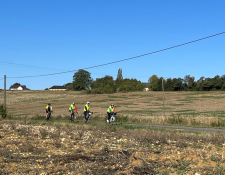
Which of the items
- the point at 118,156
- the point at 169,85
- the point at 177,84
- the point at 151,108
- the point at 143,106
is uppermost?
the point at 177,84

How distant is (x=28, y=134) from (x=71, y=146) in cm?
419

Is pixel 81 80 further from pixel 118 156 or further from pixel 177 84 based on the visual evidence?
pixel 118 156

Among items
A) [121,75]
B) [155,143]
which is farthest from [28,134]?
[121,75]

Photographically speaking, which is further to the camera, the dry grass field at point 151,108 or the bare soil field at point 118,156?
the dry grass field at point 151,108

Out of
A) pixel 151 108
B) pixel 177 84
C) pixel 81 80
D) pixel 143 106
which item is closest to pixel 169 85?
pixel 177 84

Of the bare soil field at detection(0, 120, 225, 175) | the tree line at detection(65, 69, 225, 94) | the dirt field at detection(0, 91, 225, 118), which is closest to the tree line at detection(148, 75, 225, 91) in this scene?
the tree line at detection(65, 69, 225, 94)

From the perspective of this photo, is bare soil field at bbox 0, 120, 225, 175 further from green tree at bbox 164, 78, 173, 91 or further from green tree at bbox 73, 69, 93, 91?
green tree at bbox 73, 69, 93, 91

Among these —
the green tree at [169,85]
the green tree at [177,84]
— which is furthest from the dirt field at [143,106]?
the green tree at [169,85]

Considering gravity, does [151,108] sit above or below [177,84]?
below

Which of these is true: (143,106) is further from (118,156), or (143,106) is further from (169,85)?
(169,85)

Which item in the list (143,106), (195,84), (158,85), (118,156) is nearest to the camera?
(118,156)

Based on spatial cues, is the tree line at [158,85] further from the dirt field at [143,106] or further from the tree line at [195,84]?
the dirt field at [143,106]

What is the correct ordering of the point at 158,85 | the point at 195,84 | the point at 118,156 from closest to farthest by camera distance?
the point at 118,156
the point at 195,84
the point at 158,85

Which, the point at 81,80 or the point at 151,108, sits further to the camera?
the point at 81,80
